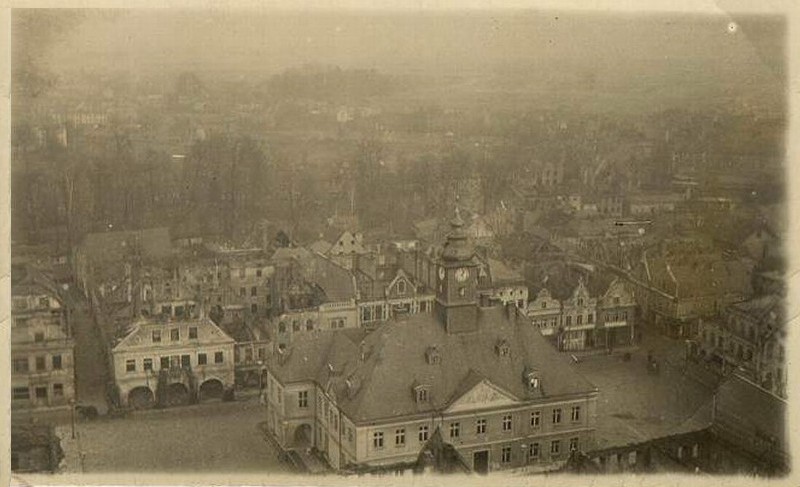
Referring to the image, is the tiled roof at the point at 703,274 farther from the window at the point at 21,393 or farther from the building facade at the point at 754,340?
the window at the point at 21,393

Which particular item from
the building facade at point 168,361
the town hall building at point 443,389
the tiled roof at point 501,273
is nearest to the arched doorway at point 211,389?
the building facade at point 168,361

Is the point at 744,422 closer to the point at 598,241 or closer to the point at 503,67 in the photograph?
the point at 598,241

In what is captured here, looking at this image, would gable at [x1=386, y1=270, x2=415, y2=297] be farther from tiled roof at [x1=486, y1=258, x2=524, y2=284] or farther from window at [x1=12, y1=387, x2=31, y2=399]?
window at [x1=12, y1=387, x2=31, y2=399]

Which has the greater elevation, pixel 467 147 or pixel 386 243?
pixel 467 147

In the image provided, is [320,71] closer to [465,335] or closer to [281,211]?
[281,211]

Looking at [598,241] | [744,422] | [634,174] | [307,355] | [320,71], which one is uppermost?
[320,71]

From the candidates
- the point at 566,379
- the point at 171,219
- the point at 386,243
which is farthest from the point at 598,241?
the point at 171,219
